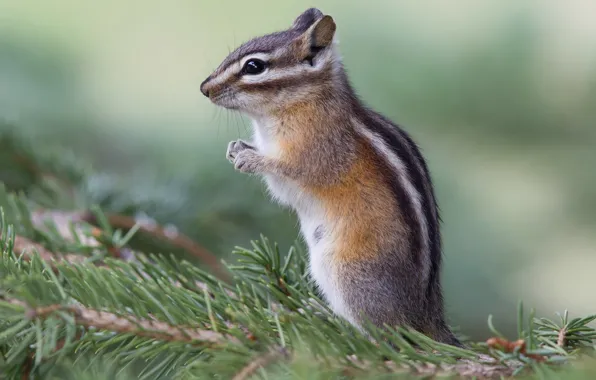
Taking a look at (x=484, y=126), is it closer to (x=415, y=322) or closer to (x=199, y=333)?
(x=415, y=322)

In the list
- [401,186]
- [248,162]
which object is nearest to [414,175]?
[401,186]

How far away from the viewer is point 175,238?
206 cm

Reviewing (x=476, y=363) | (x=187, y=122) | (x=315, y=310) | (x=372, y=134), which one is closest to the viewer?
(x=476, y=363)

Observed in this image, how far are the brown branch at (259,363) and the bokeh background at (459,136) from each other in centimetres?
126

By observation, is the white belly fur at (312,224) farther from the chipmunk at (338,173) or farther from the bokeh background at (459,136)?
the bokeh background at (459,136)

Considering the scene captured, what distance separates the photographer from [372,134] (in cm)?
191

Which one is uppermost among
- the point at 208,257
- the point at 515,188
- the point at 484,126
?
the point at 484,126

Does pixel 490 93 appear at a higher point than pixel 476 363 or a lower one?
higher

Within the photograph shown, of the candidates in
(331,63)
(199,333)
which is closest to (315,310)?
(199,333)

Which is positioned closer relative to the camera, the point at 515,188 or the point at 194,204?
the point at 194,204

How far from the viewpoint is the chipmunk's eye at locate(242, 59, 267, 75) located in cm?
200

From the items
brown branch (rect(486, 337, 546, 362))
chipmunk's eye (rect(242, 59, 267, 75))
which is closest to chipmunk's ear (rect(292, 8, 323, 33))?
chipmunk's eye (rect(242, 59, 267, 75))

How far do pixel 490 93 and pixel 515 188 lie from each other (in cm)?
41

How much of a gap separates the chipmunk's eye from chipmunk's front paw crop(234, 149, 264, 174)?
23cm
